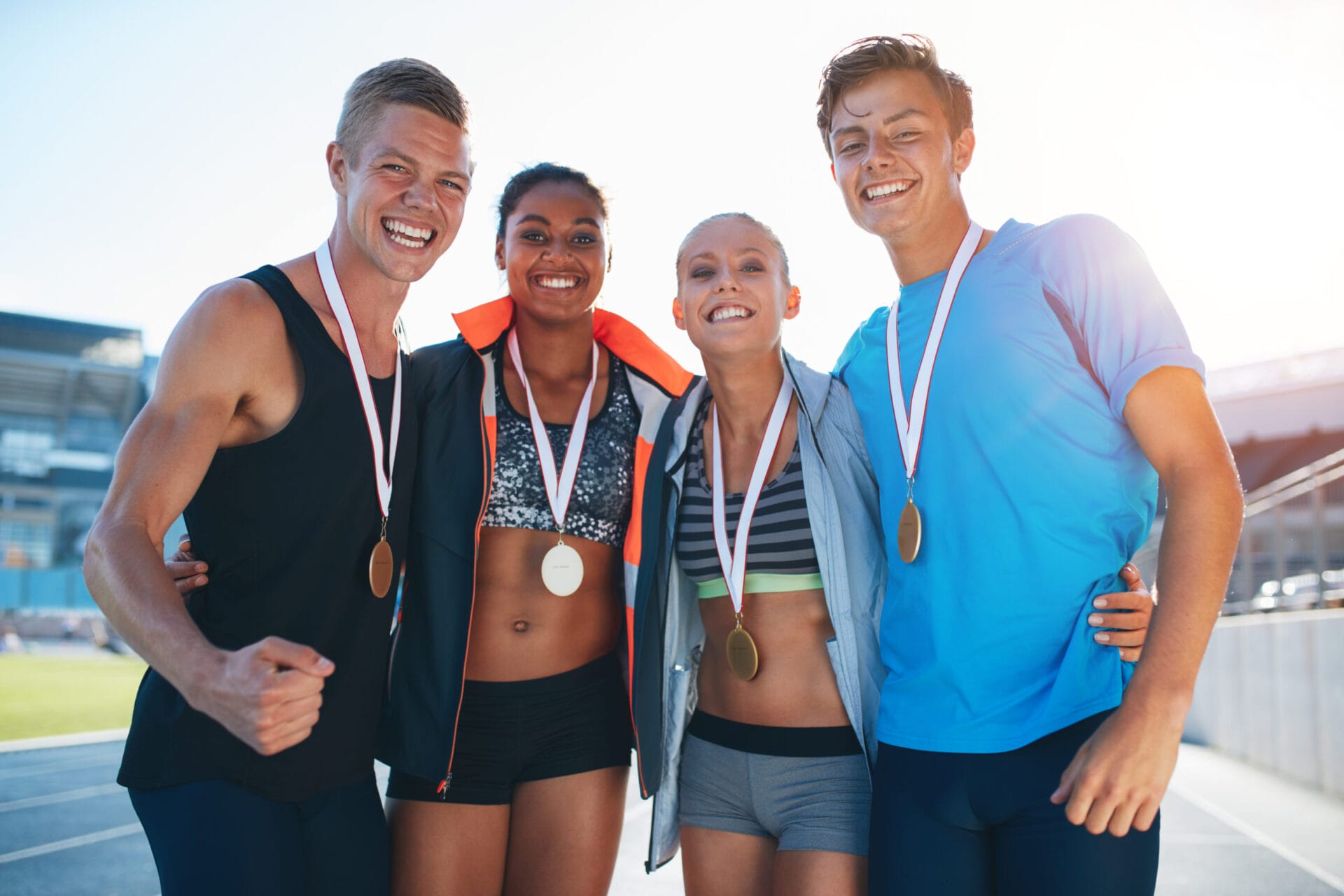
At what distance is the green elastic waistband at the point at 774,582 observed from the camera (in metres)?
3.05

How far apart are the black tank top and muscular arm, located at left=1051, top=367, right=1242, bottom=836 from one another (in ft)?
6.02

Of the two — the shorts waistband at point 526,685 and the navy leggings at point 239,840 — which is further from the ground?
the shorts waistband at point 526,685

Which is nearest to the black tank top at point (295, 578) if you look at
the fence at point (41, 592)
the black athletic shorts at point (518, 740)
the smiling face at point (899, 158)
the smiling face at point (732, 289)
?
the black athletic shorts at point (518, 740)

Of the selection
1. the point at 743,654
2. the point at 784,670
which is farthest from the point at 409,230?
the point at 784,670

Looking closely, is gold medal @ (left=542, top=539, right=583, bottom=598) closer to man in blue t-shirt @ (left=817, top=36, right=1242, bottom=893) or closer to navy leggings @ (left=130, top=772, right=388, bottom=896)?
navy leggings @ (left=130, top=772, right=388, bottom=896)

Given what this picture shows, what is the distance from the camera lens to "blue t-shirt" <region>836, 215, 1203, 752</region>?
2.07m

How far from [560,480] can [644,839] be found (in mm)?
4874

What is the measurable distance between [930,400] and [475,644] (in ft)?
5.85

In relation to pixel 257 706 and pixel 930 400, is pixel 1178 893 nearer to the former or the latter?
pixel 930 400

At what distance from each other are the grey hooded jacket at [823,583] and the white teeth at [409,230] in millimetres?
1104

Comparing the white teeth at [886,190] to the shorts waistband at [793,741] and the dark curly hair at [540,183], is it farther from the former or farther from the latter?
the shorts waistband at [793,741]

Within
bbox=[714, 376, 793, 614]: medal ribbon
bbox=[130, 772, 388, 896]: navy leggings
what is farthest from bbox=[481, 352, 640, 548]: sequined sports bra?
bbox=[130, 772, 388, 896]: navy leggings

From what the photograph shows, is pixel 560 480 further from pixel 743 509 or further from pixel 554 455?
pixel 743 509

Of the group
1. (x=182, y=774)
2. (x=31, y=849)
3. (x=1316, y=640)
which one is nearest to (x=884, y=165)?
(x=182, y=774)
